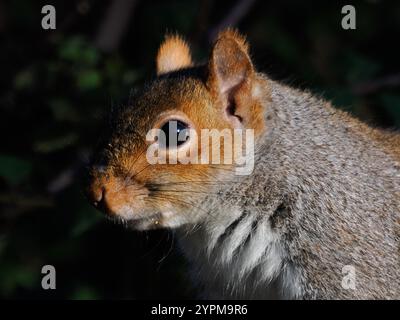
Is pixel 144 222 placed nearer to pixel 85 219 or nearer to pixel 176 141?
pixel 176 141

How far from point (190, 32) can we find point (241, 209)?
43.2 inches

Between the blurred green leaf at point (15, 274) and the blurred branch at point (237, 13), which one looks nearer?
the blurred green leaf at point (15, 274)

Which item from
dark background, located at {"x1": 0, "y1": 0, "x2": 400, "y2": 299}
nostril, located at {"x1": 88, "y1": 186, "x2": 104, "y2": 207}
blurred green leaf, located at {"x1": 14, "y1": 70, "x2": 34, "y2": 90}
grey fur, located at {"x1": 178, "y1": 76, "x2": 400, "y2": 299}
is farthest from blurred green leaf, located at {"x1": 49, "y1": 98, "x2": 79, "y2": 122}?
nostril, located at {"x1": 88, "y1": 186, "x2": 104, "y2": 207}

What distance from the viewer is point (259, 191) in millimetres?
1902

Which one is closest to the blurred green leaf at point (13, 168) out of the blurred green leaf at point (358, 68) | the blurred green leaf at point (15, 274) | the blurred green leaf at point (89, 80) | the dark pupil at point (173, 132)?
the blurred green leaf at point (89, 80)

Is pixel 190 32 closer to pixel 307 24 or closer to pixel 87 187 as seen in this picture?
pixel 307 24

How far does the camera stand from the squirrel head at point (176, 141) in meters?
1.85

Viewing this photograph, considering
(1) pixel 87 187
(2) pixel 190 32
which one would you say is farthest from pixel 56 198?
(1) pixel 87 187

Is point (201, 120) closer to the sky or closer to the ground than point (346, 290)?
closer to the sky

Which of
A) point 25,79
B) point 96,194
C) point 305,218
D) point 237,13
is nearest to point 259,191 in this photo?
point 305,218

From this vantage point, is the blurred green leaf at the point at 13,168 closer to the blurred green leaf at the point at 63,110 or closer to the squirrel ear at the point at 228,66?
the blurred green leaf at the point at 63,110

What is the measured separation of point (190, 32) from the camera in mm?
2873

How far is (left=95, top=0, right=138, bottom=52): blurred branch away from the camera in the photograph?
10.0 feet

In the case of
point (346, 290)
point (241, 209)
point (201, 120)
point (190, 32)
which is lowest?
point (346, 290)
